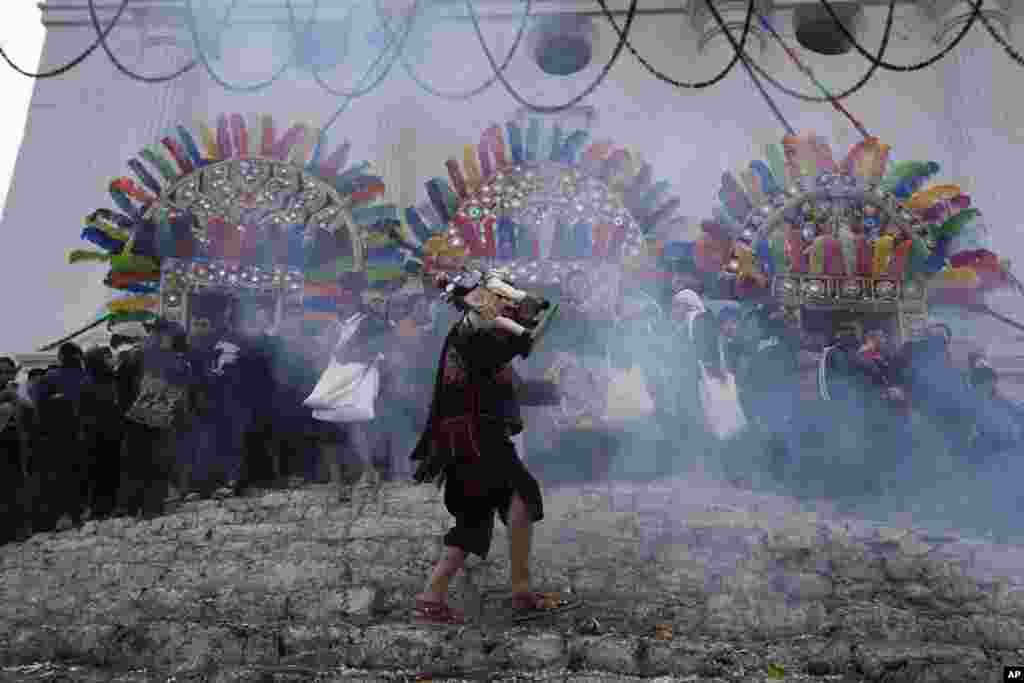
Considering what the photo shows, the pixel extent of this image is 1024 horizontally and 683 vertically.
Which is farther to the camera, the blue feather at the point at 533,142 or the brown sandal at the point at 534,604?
the blue feather at the point at 533,142

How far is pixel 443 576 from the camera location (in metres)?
4.39

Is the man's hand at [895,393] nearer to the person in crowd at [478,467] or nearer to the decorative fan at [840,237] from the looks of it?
the decorative fan at [840,237]

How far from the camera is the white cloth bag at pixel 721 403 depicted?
7375 millimetres

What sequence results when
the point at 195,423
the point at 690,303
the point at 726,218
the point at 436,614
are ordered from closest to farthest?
1. the point at 436,614
2. the point at 195,423
3. the point at 690,303
4. the point at 726,218

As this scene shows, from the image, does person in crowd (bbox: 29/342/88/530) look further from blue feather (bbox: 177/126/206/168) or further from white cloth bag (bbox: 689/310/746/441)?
white cloth bag (bbox: 689/310/746/441)

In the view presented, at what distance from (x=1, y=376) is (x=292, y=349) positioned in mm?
2157

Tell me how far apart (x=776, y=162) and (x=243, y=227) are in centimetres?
526

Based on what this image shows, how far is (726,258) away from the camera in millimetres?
9078

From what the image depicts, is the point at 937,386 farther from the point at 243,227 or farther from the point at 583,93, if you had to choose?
the point at 243,227

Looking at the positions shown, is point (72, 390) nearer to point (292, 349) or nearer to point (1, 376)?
point (1, 376)

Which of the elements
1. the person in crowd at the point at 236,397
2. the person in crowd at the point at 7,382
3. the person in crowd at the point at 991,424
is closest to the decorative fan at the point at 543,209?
the person in crowd at the point at 236,397

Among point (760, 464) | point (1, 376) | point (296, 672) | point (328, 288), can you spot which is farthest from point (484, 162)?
point (296, 672)

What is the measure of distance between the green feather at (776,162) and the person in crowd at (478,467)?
5631 mm

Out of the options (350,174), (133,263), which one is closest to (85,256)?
(133,263)
